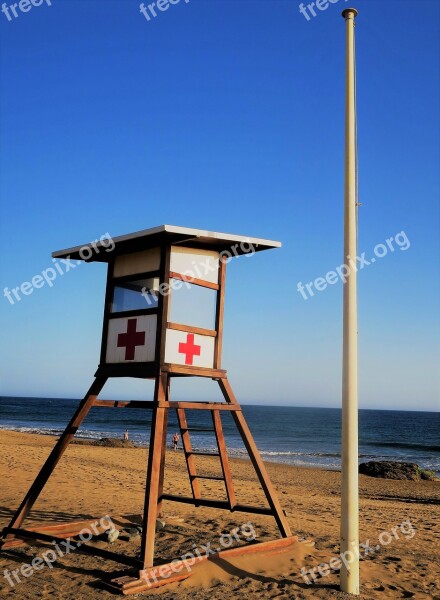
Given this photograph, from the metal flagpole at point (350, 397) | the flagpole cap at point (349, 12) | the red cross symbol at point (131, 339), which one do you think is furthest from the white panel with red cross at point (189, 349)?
the flagpole cap at point (349, 12)

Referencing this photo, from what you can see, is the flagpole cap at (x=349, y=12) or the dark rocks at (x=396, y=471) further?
the dark rocks at (x=396, y=471)

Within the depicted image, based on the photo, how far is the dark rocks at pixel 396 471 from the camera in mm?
30734

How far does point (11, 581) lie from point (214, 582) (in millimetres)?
2525

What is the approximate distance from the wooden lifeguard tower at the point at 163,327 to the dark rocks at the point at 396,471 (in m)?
24.2

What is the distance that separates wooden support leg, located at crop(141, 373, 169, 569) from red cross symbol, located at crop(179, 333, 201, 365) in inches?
19.6

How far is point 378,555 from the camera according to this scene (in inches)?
353

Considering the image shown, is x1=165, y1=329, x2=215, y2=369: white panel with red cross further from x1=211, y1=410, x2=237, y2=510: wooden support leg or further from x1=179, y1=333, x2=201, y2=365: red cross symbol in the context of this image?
x1=211, y1=410, x2=237, y2=510: wooden support leg

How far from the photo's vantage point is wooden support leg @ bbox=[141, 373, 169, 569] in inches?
281

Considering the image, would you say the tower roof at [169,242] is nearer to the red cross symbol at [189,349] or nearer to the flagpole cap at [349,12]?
the red cross symbol at [189,349]

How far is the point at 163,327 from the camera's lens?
8258mm

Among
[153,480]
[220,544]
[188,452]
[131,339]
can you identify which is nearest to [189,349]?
[131,339]

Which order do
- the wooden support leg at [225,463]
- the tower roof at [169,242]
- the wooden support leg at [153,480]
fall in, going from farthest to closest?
1. the wooden support leg at [225,463]
2. the tower roof at [169,242]
3. the wooden support leg at [153,480]

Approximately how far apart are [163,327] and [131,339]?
2.23ft

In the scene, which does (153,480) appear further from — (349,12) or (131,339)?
(349,12)
